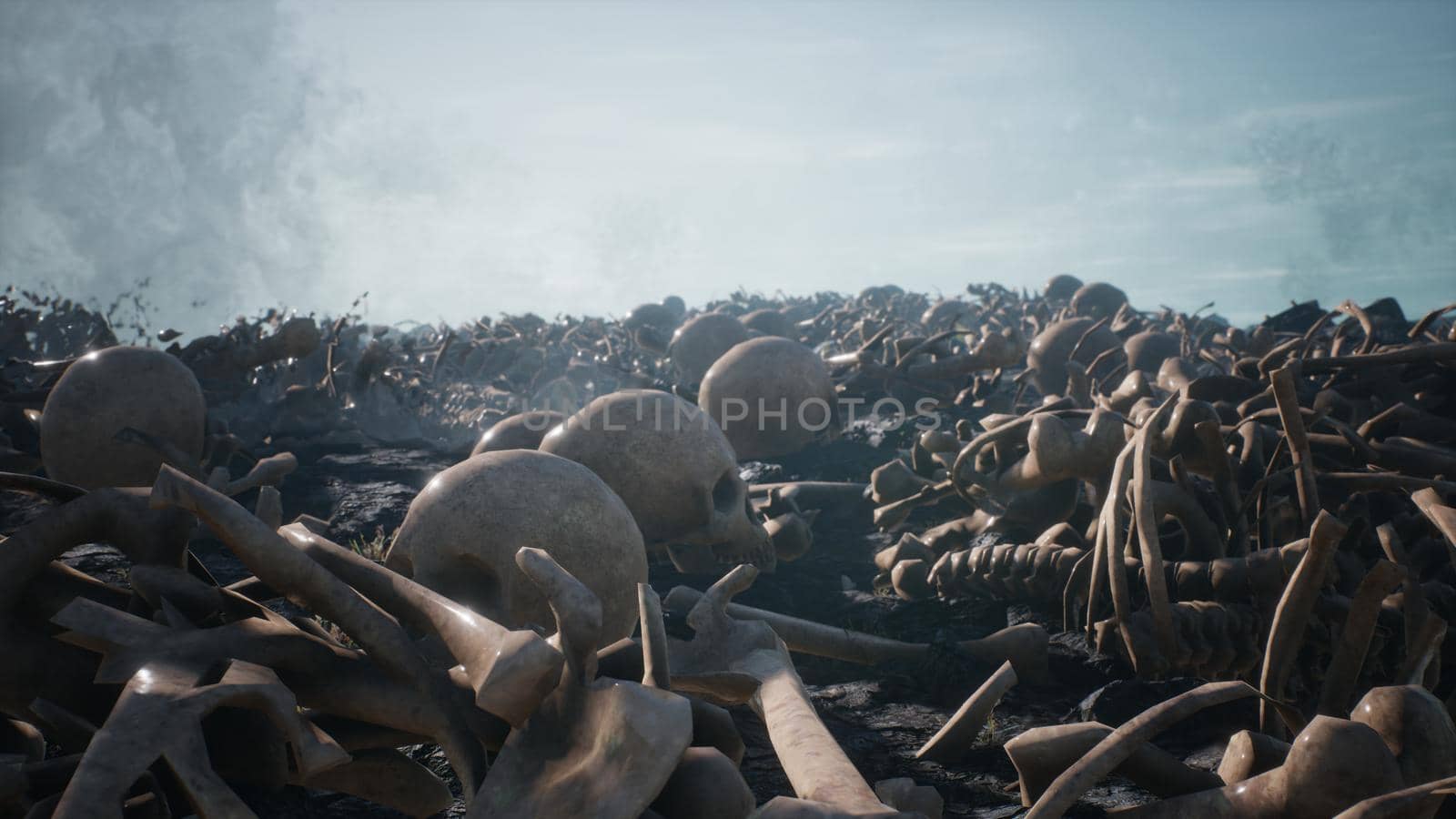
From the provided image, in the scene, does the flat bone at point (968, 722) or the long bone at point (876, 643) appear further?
the long bone at point (876, 643)

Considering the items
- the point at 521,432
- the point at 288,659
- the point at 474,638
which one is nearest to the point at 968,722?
the point at 474,638

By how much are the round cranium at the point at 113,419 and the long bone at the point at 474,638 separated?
17.5 ft

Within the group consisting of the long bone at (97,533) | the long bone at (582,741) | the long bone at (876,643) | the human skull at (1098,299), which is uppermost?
the human skull at (1098,299)

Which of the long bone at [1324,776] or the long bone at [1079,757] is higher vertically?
the long bone at [1324,776]

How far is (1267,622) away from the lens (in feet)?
11.7

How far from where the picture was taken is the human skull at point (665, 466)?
Answer: 586 centimetres

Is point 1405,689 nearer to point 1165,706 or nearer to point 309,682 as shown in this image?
point 1165,706

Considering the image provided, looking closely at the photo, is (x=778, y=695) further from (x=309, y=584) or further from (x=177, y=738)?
(x=177, y=738)

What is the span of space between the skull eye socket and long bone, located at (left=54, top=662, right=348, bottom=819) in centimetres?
411

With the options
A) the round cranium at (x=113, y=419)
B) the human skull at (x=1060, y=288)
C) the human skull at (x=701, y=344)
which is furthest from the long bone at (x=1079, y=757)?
the human skull at (x=1060, y=288)

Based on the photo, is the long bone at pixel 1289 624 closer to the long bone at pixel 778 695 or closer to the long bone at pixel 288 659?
the long bone at pixel 778 695

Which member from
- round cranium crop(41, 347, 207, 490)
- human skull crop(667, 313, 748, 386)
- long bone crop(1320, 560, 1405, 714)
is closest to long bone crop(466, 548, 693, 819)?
long bone crop(1320, 560, 1405, 714)

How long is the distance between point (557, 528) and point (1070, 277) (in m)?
25.6

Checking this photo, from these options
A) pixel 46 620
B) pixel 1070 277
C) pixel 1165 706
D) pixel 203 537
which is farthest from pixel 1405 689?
pixel 1070 277
